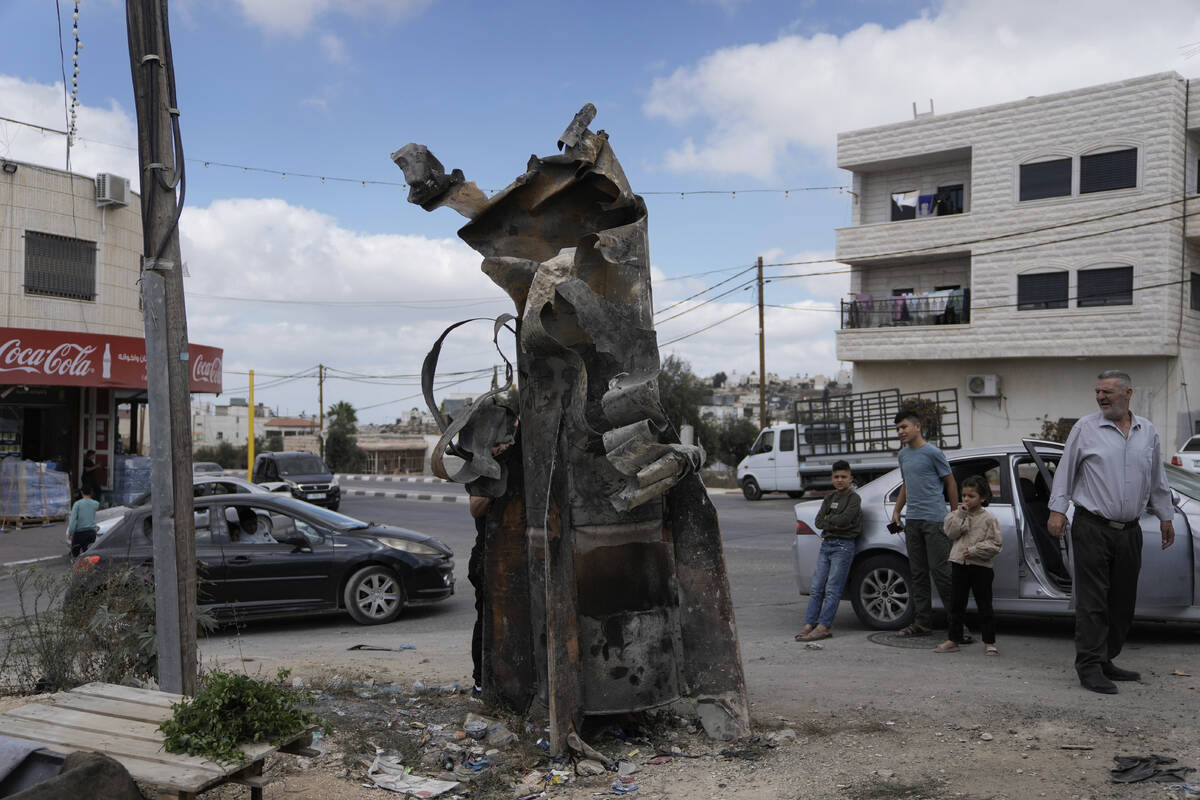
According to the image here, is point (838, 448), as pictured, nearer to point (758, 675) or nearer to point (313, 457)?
point (313, 457)

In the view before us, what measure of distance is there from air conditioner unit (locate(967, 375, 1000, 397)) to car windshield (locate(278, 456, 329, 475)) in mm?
19231

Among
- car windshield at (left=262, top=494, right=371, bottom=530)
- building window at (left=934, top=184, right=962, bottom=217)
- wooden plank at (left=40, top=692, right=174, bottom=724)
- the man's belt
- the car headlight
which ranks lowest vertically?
the car headlight

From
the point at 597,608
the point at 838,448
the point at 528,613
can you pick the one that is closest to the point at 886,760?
the point at 597,608

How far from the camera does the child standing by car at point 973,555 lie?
7.44m

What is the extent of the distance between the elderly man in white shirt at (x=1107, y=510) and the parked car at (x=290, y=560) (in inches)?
260

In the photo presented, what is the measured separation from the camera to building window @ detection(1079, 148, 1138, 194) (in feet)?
88.9

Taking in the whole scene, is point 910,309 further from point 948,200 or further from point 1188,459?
point 1188,459

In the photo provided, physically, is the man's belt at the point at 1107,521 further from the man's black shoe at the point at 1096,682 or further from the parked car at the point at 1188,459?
the parked car at the point at 1188,459

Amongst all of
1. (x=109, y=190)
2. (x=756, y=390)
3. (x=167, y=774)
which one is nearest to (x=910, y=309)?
(x=109, y=190)

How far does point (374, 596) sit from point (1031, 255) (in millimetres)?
24531

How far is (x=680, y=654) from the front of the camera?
221 inches

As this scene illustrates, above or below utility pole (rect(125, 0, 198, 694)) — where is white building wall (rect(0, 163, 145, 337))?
above

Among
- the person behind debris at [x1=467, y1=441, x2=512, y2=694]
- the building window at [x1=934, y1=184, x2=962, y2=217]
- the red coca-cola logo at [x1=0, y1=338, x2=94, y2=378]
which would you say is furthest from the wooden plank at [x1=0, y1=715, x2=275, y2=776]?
the building window at [x1=934, y1=184, x2=962, y2=217]

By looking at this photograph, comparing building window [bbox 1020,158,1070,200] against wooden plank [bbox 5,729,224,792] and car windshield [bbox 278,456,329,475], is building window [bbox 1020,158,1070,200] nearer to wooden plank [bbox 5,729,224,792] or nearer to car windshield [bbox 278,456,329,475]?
car windshield [bbox 278,456,329,475]
